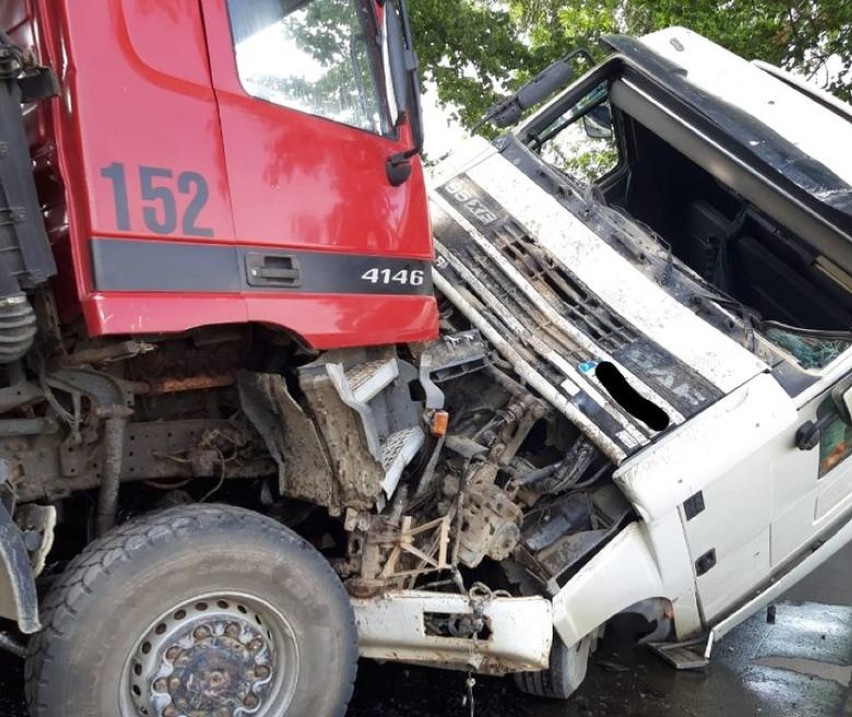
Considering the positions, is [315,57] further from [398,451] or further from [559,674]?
[559,674]

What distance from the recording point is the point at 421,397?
3594 mm

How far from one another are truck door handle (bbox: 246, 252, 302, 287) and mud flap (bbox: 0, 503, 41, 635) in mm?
932

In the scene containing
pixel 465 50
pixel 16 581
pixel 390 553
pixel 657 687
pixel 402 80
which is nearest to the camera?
pixel 16 581

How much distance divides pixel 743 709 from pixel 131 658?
9.05ft

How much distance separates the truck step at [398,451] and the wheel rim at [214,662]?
23.0 inches

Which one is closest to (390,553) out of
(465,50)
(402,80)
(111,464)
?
(111,464)

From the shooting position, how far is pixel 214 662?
2844 mm

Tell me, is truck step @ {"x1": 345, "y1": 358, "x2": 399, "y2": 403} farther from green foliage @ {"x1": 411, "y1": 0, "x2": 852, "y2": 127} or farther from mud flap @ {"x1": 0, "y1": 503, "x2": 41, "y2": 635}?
green foliage @ {"x1": 411, "y1": 0, "x2": 852, "y2": 127}

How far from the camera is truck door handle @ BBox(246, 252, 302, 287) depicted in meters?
2.75

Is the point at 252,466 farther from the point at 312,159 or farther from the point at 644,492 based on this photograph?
the point at 644,492

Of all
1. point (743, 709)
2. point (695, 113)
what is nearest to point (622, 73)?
point (695, 113)

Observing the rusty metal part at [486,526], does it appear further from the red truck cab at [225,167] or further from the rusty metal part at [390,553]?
the red truck cab at [225,167]

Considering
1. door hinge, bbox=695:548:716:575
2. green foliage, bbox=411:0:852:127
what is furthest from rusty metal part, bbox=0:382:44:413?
green foliage, bbox=411:0:852:127

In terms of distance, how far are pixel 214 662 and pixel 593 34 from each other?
8.30 metres
